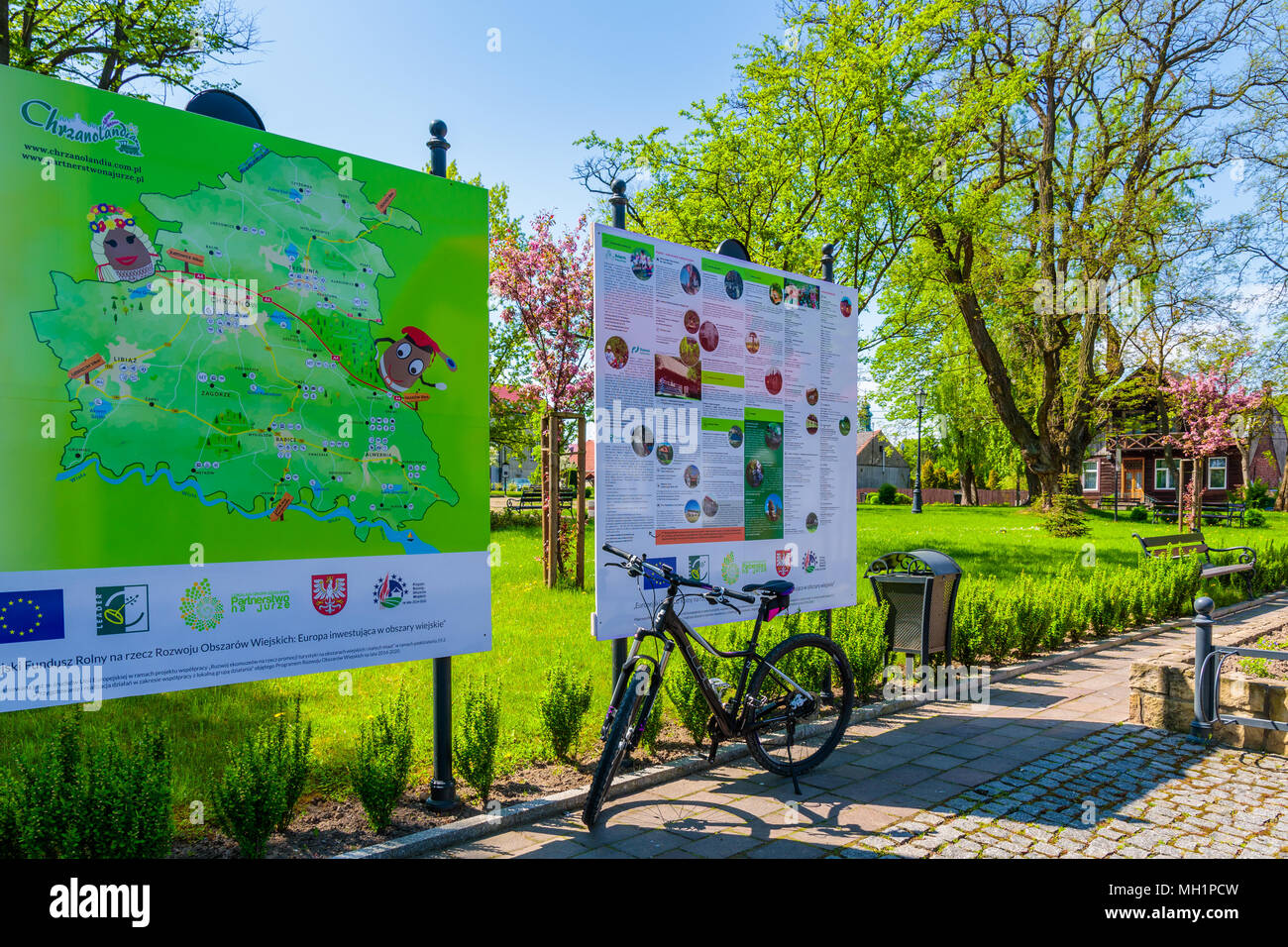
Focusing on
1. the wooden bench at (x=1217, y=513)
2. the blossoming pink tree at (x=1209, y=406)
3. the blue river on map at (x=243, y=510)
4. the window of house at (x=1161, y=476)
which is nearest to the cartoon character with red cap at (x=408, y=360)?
the blue river on map at (x=243, y=510)

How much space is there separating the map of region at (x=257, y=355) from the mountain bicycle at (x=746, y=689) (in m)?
1.38

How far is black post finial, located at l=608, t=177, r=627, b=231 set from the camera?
514cm

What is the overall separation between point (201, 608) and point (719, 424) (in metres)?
3.37

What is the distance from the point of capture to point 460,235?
4324mm

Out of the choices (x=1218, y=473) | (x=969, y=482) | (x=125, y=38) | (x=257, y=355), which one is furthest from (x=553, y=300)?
(x=1218, y=473)

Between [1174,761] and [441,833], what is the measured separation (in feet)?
15.5

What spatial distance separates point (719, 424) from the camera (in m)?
5.59

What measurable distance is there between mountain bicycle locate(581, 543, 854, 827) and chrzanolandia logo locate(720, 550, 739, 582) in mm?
385

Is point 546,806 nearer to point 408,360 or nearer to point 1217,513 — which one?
point 408,360

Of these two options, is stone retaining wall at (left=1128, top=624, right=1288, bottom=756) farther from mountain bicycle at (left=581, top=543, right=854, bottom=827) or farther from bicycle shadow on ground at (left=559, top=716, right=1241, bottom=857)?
mountain bicycle at (left=581, top=543, right=854, bottom=827)

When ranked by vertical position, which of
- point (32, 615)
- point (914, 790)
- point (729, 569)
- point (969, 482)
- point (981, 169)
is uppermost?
point (981, 169)

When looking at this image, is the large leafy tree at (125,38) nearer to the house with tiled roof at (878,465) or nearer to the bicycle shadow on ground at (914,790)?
the bicycle shadow on ground at (914,790)
